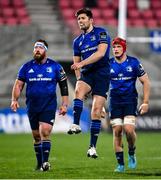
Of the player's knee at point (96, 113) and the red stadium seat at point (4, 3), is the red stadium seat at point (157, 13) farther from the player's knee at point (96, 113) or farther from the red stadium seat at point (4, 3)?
the player's knee at point (96, 113)

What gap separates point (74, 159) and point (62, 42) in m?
15.0

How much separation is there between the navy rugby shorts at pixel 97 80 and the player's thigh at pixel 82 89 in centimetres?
6

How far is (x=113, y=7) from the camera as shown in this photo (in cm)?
3778

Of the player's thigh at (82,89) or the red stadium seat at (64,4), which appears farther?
the red stadium seat at (64,4)

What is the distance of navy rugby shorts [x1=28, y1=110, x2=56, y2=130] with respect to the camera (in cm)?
1503

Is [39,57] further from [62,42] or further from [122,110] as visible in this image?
[62,42]

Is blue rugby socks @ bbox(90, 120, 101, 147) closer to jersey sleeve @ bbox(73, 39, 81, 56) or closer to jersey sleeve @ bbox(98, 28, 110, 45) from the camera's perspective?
A: jersey sleeve @ bbox(73, 39, 81, 56)

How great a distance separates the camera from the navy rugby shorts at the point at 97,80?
1541 cm

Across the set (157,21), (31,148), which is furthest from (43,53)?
(157,21)

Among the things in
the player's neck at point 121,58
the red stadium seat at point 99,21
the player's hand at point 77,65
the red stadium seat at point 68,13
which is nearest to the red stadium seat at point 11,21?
the red stadium seat at point 68,13

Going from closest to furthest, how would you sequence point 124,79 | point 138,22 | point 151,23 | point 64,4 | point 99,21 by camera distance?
point 124,79 < point 99,21 < point 64,4 < point 138,22 < point 151,23

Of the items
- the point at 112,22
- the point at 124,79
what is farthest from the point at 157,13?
the point at 124,79

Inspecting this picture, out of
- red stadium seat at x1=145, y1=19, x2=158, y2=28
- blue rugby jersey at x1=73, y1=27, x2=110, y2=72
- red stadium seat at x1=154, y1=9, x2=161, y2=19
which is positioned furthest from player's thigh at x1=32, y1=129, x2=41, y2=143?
red stadium seat at x1=154, y1=9, x2=161, y2=19

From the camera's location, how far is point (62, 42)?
33.3m
